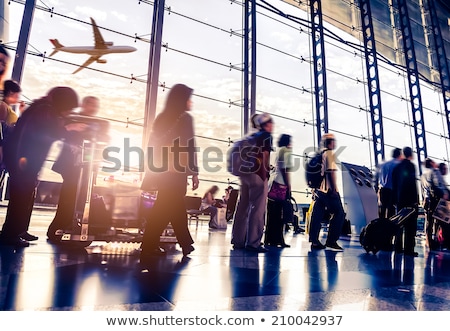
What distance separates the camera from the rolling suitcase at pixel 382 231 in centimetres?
337

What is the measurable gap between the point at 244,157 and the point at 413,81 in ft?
34.6

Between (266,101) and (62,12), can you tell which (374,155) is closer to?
(266,101)

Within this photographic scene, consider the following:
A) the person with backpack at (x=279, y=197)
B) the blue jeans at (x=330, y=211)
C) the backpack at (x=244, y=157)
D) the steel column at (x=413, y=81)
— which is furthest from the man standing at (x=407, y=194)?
the steel column at (x=413, y=81)

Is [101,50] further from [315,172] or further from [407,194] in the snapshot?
[407,194]

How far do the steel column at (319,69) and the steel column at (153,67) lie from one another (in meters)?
4.37

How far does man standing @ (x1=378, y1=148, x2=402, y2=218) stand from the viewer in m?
3.87

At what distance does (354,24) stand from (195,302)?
11200mm

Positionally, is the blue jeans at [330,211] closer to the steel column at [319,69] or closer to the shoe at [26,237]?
the shoe at [26,237]

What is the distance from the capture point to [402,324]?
39.9 inches

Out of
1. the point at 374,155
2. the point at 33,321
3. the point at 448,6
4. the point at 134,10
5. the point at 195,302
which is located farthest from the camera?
the point at 448,6

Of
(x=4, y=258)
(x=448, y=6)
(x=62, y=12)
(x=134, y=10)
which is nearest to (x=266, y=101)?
(x=134, y=10)

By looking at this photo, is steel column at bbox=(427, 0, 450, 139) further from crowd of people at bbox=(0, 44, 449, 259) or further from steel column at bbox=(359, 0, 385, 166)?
crowd of people at bbox=(0, 44, 449, 259)

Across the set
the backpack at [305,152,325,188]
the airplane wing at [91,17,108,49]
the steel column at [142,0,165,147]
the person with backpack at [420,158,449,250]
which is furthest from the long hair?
the airplane wing at [91,17,108,49]

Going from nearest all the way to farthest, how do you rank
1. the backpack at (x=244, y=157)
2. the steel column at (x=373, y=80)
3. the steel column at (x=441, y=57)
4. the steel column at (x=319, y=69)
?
1. the backpack at (x=244, y=157)
2. the steel column at (x=319, y=69)
3. the steel column at (x=373, y=80)
4. the steel column at (x=441, y=57)
